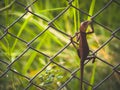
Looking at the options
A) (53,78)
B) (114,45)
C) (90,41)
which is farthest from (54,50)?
(53,78)

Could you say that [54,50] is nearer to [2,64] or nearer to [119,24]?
[119,24]

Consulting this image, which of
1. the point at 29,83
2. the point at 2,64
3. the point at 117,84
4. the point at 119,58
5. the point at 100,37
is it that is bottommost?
the point at 29,83

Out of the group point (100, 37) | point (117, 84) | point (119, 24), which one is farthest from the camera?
point (119, 24)

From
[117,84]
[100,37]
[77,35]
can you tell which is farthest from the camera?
[100,37]

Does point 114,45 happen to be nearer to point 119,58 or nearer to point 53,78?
point 119,58

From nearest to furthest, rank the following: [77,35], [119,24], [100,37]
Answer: [77,35] < [100,37] < [119,24]

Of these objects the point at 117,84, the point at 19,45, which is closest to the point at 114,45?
the point at 117,84

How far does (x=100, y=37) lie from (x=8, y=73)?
1.22m

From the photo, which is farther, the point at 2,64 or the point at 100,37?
the point at 100,37

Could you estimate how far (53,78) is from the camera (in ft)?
6.50

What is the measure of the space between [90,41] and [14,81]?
1123 millimetres

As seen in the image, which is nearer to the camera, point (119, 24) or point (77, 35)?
point (77, 35)

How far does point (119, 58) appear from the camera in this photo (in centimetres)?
292

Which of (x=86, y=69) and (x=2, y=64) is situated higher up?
(x=86, y=69)
